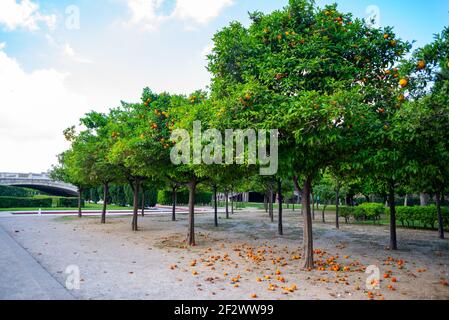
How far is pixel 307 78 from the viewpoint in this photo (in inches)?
374

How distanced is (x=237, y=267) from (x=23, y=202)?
40328mm

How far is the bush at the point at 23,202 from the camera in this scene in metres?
38.1

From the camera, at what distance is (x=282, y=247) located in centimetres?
1427

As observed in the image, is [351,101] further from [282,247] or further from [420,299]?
[282,247]

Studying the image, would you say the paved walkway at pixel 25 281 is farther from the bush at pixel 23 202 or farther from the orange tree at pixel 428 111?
the bush at pixel 23 202

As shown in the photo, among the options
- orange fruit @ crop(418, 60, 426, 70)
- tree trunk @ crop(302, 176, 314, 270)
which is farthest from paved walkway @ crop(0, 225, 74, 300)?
orange fruit @ crop(418, 60, 426, 70)

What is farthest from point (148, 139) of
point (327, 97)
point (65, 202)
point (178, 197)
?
point (178, 197)

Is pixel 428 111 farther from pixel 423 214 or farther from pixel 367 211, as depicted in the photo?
pixel 367 211

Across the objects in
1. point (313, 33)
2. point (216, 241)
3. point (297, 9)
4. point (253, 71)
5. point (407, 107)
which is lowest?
point (216, 241)

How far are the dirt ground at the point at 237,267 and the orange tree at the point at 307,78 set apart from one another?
188 centimetres

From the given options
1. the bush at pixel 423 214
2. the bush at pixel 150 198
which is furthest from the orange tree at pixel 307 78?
the bush at pixel 150 198

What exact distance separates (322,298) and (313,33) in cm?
806

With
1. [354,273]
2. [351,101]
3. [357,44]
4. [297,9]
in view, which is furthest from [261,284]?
[297,9]

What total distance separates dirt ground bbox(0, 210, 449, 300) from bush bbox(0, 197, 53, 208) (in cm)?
2693
